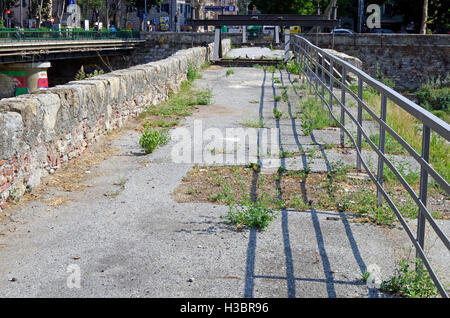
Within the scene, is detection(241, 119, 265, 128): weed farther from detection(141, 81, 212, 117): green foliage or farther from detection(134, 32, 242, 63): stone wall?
detection(134, 32, 242, 63): stone wall

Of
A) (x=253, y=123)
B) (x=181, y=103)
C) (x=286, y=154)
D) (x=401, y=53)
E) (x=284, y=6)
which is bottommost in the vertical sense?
(x=286, y=154)

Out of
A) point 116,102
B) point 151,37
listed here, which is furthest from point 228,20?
point 151,37

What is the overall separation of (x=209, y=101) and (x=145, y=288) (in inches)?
335

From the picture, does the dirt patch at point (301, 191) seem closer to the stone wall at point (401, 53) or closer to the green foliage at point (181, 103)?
the green foliage at point (181, 103)

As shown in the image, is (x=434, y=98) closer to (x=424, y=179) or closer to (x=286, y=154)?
(x=286, y=154)

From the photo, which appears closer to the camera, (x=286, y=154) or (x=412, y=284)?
(x=412, y=284)

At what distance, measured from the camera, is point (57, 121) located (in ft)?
22.7

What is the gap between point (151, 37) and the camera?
46.9 meters

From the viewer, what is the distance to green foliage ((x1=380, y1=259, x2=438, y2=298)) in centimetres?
371

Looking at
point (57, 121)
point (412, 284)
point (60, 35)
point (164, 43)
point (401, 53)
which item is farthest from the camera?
point (164, 43)

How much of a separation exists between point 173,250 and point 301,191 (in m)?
1.89

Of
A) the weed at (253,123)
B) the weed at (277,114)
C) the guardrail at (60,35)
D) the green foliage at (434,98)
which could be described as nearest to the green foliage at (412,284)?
the weed at (253,123)

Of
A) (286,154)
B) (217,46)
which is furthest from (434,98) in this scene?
(286,154)

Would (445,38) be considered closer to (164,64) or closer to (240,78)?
(240,78)
